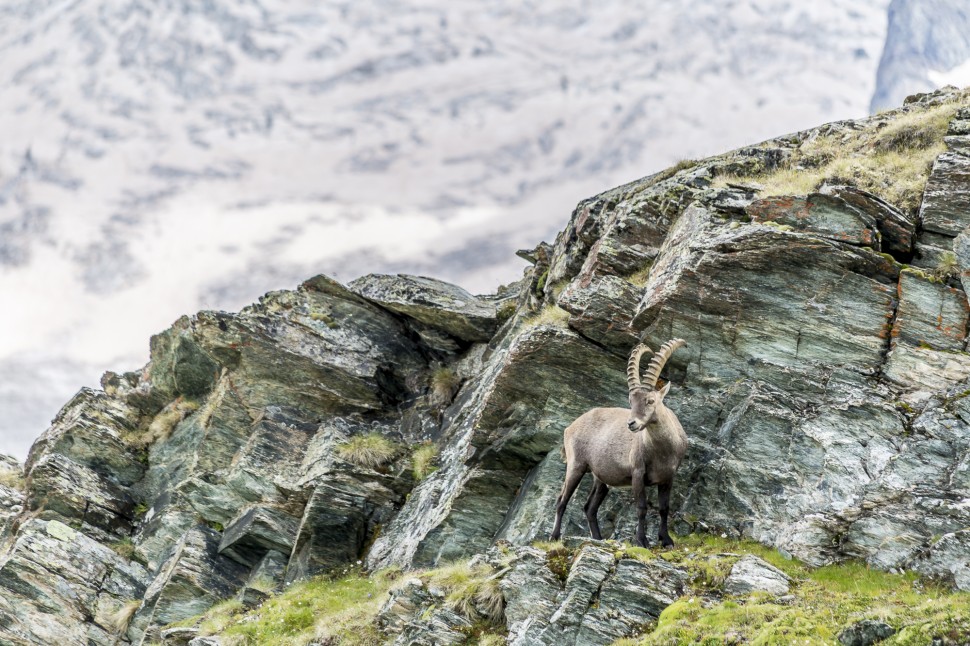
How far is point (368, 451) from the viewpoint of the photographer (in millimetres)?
26047

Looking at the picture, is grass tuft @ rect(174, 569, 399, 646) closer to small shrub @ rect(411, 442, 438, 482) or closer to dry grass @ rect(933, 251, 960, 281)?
small shrub @ rect(411, 442, 438, 482)

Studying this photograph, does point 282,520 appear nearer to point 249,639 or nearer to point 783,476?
point 249,639

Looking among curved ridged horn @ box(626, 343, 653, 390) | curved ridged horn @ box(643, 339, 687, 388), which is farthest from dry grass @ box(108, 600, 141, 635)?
curved ridged horn @ box(643, 339, 687, 388)

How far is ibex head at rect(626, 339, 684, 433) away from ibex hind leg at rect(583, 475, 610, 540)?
2.40 m

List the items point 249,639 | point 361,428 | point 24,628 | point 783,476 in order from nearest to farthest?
point 783,476 < point 249,639 < point 24,628 < point 361,428

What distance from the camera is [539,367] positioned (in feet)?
69.5

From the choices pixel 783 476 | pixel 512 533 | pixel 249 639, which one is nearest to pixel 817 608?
pixel 783 476

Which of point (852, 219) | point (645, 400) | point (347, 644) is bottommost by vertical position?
point (347, 644)

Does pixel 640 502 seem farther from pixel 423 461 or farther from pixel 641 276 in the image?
pixel 423 461

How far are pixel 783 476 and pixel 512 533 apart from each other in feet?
21.9

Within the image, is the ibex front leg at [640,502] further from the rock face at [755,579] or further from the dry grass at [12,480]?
the dry grass at [12,480]

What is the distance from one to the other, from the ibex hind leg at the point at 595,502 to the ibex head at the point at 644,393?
2399mm

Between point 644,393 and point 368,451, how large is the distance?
39.1ft

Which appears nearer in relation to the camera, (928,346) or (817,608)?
(817,608)
